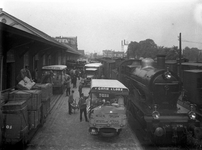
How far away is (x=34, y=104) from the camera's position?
6.55m

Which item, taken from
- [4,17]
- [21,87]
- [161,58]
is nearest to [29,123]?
[21,87]

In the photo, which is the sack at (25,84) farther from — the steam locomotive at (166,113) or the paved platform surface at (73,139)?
the steam locomotive at (166,113)

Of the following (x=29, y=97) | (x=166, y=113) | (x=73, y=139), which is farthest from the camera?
(x=73, y=139)

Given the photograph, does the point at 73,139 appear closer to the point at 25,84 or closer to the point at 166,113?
the point at 25,84

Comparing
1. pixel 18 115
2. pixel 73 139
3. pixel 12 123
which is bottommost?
pixel 73 139

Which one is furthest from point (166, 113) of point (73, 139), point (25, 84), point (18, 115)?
Result: point (25, 84)

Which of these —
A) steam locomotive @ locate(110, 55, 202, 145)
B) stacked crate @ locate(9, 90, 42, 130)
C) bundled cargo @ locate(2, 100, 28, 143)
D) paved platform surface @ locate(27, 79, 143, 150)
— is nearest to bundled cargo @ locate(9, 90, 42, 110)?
stacked crate @ locate(9, 90, 42, 130)

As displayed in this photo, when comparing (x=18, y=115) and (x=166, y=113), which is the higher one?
(x=18, y=115)

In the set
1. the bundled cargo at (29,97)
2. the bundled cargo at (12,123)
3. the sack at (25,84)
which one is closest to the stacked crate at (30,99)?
the bundled cargo at (29,97)

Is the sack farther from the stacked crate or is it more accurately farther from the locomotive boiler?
the locomotive boiler

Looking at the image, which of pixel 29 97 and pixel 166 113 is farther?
pixel 166 113

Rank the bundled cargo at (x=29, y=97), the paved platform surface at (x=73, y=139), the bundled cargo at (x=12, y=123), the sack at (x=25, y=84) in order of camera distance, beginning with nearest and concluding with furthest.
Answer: the bundled cargo at (x=12, y=123) → the bundled cargo at (x=29, y=97) → the paved platform surface at (x=73, y=139) → the sack at (x=25, y=84)

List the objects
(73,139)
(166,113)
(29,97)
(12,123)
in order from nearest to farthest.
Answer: (12,123) → (29,97) → (166,113) → (73,139)

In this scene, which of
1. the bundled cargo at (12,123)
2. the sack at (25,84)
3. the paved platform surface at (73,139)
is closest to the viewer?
the bundled cargo at (12,123)
